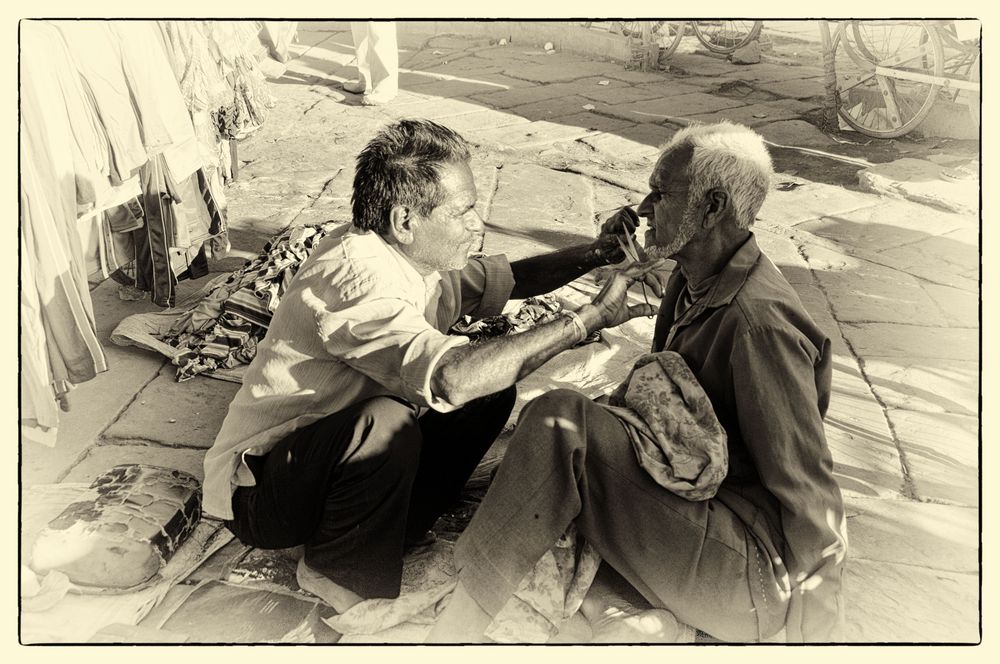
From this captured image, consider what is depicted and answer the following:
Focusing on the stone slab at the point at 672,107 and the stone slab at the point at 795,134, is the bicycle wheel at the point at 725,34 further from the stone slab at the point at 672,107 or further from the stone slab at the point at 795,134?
the stone slab at the point at 795,134

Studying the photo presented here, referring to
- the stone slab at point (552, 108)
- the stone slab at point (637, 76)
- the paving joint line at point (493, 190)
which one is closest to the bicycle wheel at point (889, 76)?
the stone slab at point (637, 76)

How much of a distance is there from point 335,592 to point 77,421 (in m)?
1.71

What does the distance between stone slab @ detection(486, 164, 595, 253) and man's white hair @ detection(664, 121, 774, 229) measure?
3169mm

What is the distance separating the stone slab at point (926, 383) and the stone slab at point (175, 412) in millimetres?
2967

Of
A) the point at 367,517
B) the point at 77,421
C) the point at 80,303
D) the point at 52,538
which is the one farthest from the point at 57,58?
the point at 367,517

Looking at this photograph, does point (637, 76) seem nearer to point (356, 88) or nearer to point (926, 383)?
point (356, 88)

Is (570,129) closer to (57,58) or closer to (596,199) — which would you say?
(596,199)

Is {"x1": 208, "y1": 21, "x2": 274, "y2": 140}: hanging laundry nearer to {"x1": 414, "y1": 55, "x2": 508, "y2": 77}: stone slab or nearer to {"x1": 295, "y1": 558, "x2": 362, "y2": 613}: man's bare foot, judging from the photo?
{"x1": 295, "y1": 558, "x2": 362, "y2": 613}: man's bare foot

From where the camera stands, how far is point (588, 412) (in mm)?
2422

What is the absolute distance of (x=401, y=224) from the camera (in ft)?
8.56

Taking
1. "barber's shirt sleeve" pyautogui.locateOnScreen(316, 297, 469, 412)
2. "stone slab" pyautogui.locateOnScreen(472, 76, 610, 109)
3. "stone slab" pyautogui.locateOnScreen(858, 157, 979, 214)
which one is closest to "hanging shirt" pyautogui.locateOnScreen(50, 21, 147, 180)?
"barber's shirt sleeve" pyautogui.locateOnScreen(316, 297, 469, 412)

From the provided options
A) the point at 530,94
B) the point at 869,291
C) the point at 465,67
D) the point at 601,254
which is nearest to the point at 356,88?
the point at 465,67

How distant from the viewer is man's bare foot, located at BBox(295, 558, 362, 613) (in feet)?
8.69

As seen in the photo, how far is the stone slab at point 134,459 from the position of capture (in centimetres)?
343
